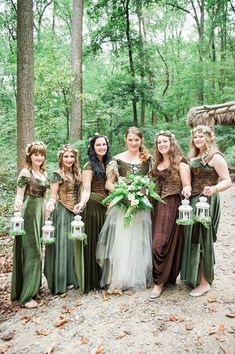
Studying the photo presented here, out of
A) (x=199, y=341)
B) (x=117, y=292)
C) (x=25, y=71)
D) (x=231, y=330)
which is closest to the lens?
(x=199, y=341)

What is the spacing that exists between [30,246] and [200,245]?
2.26 m

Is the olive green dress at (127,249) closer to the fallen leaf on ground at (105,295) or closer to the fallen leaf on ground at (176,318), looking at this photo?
the fallen leaf on ground at (105,295)

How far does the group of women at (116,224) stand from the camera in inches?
158

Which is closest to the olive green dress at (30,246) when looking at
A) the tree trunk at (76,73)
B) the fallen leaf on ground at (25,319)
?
the fallen leaf on ground at (25,319)

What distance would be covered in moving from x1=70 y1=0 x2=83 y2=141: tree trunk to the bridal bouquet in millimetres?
6852

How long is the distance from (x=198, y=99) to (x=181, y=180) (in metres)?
16.9

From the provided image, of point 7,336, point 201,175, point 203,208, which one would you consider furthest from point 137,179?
point 7,336

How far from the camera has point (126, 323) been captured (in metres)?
3.71

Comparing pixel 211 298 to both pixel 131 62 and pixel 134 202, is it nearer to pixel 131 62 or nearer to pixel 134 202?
pixel 134 202

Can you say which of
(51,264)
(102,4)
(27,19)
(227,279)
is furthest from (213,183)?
(102,4)

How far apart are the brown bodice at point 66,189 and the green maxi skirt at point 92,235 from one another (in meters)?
0.24

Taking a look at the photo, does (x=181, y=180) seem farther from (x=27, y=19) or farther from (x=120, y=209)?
(x=27, y=19)

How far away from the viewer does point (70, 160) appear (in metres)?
4.52

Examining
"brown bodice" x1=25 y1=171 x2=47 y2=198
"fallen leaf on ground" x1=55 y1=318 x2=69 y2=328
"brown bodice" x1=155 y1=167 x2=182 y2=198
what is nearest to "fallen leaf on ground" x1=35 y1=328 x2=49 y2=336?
"fallen leaf on ground" x1=55 y1=318 x2=69 y2=328
